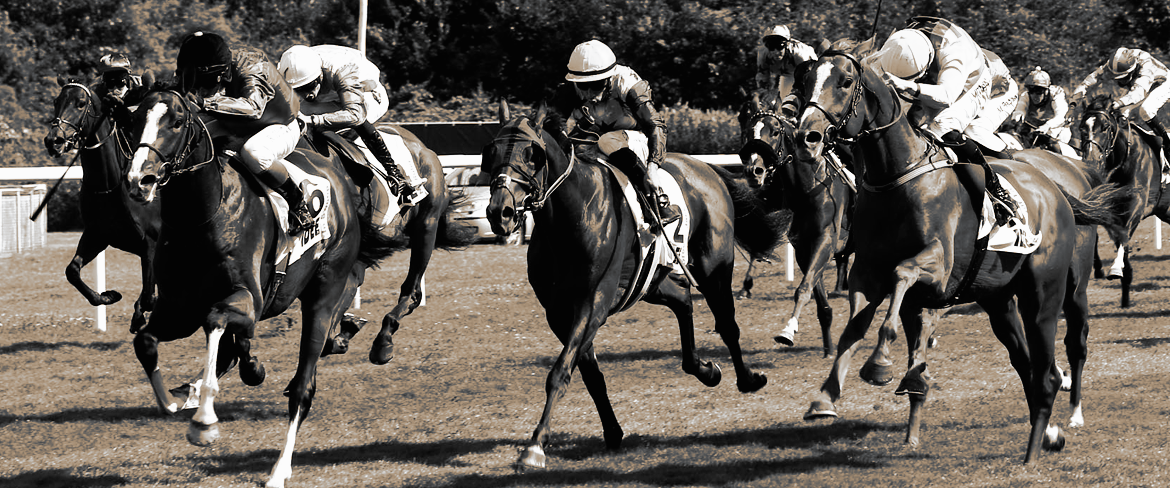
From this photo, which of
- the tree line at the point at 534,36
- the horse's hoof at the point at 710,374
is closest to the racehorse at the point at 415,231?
the horse's hoof at the point at 710,374

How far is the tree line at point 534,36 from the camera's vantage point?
1225 inches

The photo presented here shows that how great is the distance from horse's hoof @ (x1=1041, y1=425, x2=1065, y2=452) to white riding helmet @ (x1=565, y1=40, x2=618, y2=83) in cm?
306

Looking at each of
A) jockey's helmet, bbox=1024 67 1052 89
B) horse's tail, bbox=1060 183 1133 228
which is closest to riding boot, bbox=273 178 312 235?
horse's tail, bbox=1060 183 1133 228

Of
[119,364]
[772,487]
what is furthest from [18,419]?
[772,487]

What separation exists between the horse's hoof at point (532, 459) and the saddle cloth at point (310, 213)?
5.00ft

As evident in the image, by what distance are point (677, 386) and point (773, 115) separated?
2142 millimetres

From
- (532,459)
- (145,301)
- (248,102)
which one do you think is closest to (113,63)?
(145,301)

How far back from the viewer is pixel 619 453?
6145 millimetres

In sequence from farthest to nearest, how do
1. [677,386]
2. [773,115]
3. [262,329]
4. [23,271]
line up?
[23,271]
[262,329]
[773,115]
[677,386]

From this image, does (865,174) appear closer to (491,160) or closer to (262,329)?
(491,160)

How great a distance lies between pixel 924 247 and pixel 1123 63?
7.40 meters

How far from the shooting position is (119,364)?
8.90 metres

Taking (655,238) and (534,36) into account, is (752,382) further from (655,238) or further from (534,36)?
(534,36)

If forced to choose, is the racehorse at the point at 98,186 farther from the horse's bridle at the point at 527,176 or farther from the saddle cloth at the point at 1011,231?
the saddle cloth at the point at 1011,231
